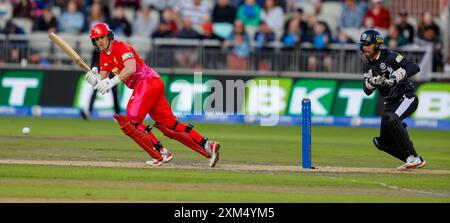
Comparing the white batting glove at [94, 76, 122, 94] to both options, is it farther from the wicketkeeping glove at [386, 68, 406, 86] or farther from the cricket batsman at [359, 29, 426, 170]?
the wicketkeeping glove at [386, 68, 406, 86]

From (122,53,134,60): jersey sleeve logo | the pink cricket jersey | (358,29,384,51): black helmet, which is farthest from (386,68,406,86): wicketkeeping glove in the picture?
(122,53,134,60): jersey sleeve logo

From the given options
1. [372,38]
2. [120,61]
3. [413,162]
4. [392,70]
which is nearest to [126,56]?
[120,61]

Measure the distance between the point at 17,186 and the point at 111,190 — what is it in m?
1.17

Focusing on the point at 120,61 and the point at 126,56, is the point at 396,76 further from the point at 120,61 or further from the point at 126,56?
the point at 120,61

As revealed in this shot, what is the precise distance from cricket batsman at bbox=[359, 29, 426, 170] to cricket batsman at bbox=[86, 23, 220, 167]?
8.35 feet

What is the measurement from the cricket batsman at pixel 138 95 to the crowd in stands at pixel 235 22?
41.4 feet

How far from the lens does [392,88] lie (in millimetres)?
15766

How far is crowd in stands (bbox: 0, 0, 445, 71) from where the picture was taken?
28.3 meters

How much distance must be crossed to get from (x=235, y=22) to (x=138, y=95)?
1356cm

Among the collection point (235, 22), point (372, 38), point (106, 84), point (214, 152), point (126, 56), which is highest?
point (372, 38)

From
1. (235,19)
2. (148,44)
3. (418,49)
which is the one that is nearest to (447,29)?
(418,49)

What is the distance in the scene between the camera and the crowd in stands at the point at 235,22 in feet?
92.9
